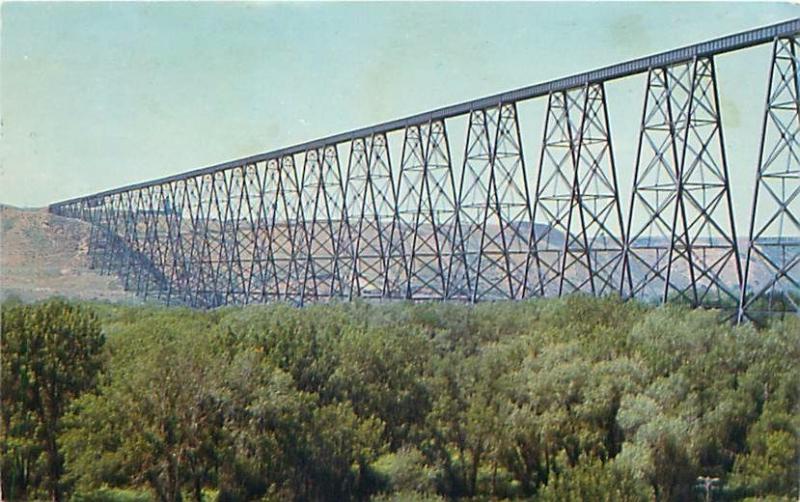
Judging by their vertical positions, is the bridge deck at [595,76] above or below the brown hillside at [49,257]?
above

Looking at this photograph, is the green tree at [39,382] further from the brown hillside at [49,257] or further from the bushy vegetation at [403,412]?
the brown hillside at [49,257]

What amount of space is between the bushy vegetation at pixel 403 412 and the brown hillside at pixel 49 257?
7.68 metres

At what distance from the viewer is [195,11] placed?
17.0 metres

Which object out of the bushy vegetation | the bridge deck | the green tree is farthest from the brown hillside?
the bridge deck

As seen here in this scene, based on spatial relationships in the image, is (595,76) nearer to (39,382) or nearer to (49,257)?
(39,382)

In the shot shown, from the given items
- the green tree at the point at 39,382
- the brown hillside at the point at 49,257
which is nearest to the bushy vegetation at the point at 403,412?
the green tree at the point at 39,382

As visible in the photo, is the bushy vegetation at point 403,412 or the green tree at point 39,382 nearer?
the bushy vegetation at point 403,412

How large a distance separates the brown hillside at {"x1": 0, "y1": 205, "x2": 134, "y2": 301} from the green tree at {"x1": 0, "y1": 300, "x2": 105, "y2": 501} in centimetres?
676

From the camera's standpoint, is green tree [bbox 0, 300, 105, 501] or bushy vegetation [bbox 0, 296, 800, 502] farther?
green tree [bbox 0, 300, 105, 501]

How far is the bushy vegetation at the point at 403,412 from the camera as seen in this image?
14.7 metres

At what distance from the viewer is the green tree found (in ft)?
49.2

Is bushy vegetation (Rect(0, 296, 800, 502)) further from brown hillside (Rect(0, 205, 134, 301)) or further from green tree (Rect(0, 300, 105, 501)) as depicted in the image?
brown hillside (Rect(0, 205, 134, 301))

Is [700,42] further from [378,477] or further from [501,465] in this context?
[378,477]

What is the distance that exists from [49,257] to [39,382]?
24440 mm
